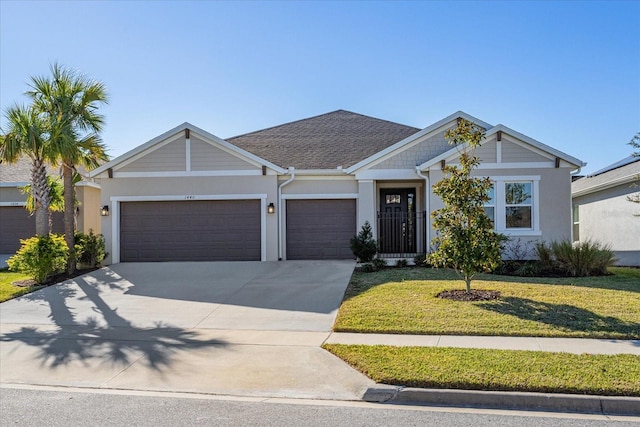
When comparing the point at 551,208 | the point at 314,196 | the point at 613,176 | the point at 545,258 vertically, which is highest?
the point at 613,176

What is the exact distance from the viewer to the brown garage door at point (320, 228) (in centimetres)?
1670

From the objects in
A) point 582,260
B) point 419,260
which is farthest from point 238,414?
point 582,260

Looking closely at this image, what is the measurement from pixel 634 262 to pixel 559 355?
1337cm

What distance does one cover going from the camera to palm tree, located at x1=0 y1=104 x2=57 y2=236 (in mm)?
13866

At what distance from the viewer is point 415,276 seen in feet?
42.5

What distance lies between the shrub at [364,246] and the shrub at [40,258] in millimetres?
8416

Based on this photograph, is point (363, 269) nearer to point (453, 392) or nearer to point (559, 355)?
point (559, 355)

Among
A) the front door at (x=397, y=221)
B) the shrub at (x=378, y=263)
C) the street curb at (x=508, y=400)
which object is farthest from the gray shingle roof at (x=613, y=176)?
the street curb at (x=508, y=400)

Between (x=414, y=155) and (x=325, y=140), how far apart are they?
4800 mm

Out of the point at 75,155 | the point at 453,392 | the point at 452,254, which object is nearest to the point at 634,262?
the point at 452,254

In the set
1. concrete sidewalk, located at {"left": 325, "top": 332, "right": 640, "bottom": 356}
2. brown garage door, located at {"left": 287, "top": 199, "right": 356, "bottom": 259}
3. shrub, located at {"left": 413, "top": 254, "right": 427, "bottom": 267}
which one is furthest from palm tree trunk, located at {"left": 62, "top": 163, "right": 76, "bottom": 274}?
shrub, located at {"left": 413, "top": 254, "right": 427, "bottom": 267}

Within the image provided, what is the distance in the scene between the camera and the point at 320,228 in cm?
1680

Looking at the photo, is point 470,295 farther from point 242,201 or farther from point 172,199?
point 172,199

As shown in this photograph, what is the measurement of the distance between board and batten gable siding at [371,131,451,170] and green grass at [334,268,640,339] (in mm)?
4980
